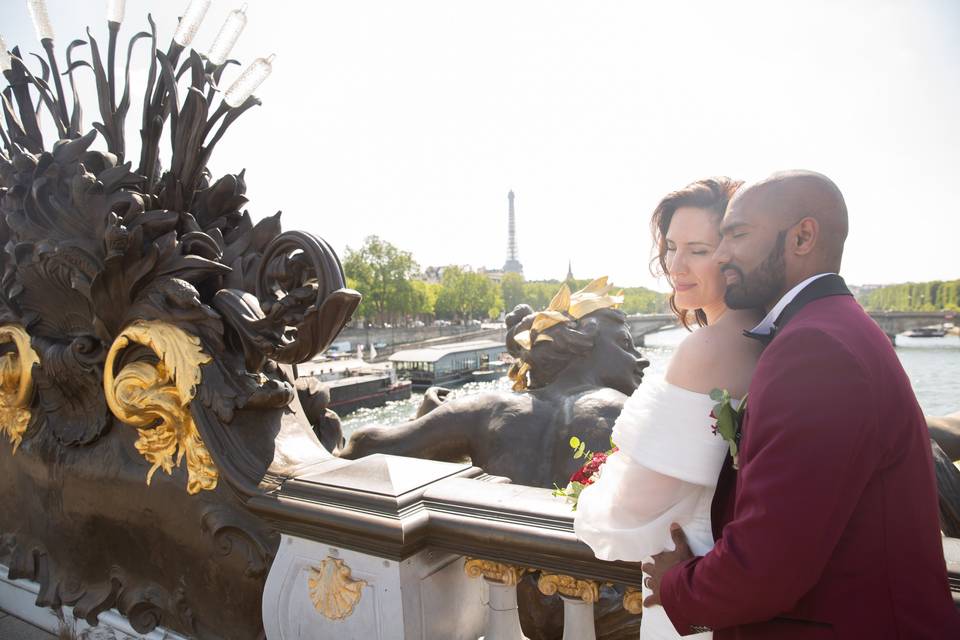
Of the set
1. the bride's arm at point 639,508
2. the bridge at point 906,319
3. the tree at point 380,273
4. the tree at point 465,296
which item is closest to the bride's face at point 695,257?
the bride's arm at point 639,508

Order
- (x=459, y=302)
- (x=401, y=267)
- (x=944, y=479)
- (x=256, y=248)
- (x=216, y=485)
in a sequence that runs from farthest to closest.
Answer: (x=459, y=302) → (x=401, y=267) → (x=256, y=248) → (x=216, y=485) → (x=944, y=479)

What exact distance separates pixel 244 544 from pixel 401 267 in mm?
53070

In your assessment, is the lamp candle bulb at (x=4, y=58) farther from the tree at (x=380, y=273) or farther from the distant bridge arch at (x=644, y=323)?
the distant bridge arch at (x=644, y=323)

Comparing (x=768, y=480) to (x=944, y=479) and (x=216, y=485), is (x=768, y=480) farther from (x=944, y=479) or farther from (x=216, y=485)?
(x=216, y=485)

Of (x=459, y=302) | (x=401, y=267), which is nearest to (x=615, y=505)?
(x=401, y=267)

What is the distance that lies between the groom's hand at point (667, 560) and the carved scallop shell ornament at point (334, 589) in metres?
1.05

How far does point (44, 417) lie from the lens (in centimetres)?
314

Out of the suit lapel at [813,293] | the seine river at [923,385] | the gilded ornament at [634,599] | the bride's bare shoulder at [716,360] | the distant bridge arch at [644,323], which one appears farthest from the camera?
the distant bridge arch at [644,323]

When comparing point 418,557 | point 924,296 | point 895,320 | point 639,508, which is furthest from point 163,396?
point 924,296

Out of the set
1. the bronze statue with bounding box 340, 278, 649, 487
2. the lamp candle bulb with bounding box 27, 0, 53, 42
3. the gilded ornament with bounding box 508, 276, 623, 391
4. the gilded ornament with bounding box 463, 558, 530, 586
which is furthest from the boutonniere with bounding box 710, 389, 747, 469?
the lamp candle bulb with bounding box 27, 0, 53, 42

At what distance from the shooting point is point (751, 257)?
1.14 meters

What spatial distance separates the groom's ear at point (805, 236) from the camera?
1.09m

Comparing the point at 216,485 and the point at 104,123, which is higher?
the point at 104,123

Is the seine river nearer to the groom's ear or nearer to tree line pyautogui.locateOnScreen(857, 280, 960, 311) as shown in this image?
the groom's ear
